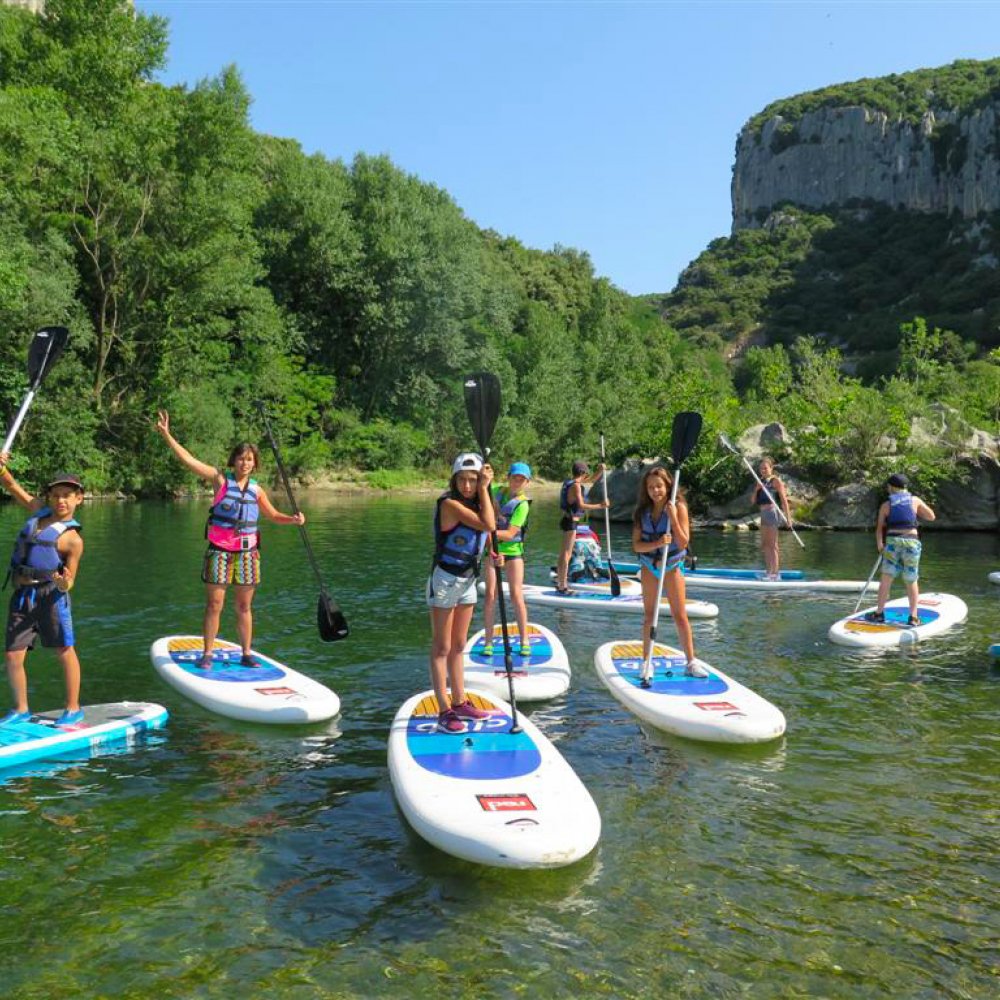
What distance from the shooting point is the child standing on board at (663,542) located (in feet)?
25.9

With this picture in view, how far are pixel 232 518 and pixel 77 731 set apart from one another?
2.21 meters

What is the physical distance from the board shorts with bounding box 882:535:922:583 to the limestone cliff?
3922 inches

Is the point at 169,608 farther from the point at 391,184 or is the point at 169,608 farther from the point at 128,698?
the point at 391,184

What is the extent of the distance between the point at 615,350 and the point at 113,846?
66.1 metres

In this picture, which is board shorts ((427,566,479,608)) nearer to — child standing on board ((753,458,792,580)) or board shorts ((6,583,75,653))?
board shorts ((6,583,75,653))

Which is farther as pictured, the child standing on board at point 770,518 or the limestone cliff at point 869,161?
the limestone cliff at point 869,161

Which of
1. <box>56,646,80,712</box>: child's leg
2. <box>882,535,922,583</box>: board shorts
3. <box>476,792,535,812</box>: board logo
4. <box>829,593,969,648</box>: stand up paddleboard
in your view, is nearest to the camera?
<box>476,792,535,812</box>: board logo

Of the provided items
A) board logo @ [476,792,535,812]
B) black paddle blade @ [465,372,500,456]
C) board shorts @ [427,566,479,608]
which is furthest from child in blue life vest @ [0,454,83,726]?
board logo @ [476,792,535,812]

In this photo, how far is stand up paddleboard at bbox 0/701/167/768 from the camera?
6270 mm

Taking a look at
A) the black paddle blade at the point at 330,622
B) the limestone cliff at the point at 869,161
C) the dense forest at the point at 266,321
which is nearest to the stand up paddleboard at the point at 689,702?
the black paddle blade at the point at 330,622

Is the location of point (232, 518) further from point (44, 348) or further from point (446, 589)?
point (446, 589)

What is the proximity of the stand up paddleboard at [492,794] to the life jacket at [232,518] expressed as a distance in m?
2.46

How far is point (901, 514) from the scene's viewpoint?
10.8m

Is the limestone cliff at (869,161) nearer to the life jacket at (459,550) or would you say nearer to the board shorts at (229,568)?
the board shorts at (229,568)
